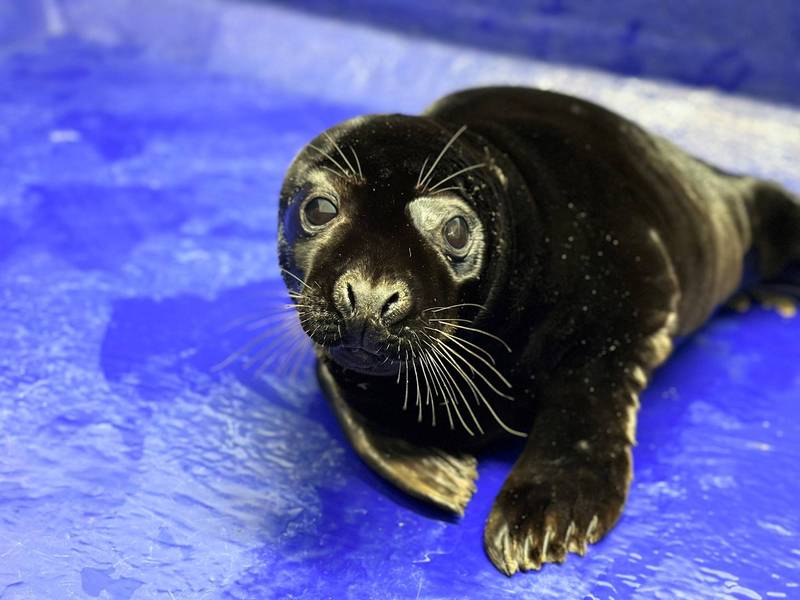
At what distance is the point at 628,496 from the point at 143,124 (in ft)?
11.7

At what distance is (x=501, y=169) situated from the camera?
8.23 ft

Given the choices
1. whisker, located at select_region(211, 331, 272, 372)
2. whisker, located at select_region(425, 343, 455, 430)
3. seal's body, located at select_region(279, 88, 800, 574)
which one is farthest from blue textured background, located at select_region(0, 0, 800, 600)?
whisker, located at select_region(425, 343, 455, 430)

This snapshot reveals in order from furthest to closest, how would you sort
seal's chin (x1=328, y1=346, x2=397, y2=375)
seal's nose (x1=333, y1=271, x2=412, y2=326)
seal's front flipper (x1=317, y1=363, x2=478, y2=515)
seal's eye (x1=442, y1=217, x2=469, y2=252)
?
seal's front flipper (x1=317, y1=363, x2=478, y2=515) → seal's eye (x1=442, y1=217, x2=469, y2=252) → seal's chin (x1=328, y1=346, x2=397, y2=375) → seal's nose (x1=333, y1=271, x2=412, y2=326)

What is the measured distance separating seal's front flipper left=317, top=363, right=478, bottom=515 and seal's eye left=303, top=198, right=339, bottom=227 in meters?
0.63

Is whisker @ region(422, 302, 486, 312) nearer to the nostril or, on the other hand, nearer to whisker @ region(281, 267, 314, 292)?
the nostril

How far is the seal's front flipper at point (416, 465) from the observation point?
8.23 feet

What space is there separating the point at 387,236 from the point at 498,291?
40cm

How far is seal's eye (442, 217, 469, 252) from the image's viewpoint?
7.50 feet

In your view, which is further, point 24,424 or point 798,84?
point 798,84

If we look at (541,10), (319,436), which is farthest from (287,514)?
(541,10)

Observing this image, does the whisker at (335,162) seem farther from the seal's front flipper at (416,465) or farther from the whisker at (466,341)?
the seal's front flipper at (416,465)

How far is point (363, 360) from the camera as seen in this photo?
2219 millimetres

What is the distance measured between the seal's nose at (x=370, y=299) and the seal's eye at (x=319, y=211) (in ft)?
0.77

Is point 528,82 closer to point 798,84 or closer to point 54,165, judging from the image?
point 798,84
